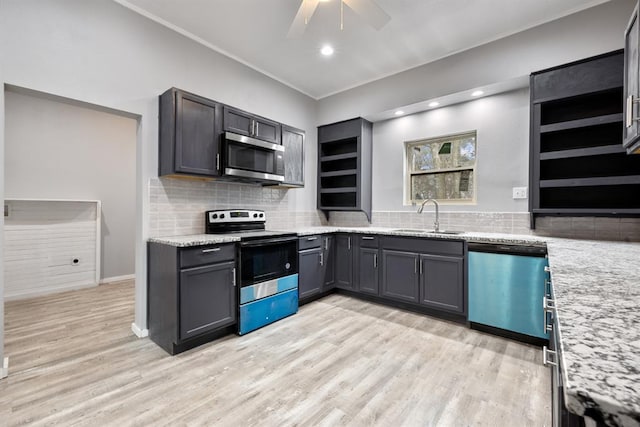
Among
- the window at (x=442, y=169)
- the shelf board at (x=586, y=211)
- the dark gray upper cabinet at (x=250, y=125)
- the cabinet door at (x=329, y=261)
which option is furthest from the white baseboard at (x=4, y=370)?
the shelf board at (x=586, y=211)

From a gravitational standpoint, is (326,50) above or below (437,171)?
above

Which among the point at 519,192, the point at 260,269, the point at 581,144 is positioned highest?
the point at 581,144

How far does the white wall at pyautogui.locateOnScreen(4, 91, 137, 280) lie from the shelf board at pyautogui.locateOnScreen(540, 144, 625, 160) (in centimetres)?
569

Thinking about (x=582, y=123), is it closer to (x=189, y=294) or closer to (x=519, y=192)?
(x=519, y=192)

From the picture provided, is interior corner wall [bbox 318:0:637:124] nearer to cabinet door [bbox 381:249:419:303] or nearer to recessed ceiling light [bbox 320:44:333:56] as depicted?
recessed ceiling light [bbox 320:44:333:56]

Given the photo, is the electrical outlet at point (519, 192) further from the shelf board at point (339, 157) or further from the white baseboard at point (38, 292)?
the white baseboard at point (38, 292)

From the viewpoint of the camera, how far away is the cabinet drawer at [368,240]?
3.56 metres

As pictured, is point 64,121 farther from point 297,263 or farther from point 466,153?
point 466,153

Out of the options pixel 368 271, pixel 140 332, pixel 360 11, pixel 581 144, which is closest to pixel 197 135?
pixel 360 11

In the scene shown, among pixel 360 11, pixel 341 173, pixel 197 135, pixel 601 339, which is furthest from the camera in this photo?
pixel 341 173

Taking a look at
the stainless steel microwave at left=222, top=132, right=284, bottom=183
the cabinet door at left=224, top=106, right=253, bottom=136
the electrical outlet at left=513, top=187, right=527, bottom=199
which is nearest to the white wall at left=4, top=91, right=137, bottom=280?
the cabinet door at left=224, top=106, right=253, bottom=136

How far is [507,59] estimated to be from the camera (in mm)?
2949

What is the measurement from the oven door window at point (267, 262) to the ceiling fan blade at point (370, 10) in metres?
2.15

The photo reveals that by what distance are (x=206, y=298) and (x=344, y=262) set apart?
6.26 ft
